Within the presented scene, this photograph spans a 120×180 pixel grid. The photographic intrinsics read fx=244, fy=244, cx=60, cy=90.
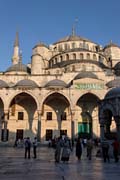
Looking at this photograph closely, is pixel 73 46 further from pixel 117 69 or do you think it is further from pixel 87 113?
pixel 87 113

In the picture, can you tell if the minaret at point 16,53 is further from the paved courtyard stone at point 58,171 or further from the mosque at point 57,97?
the paved courtyard stone at point 58,171

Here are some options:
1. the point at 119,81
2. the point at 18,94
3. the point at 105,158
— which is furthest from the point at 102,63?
the point at 105,158

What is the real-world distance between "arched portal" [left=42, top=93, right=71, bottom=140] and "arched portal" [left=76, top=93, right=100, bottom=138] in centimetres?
134

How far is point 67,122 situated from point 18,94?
22.5 ft

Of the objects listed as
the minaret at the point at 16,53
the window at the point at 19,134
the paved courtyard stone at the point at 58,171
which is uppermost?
the minaret at the point at 16,53

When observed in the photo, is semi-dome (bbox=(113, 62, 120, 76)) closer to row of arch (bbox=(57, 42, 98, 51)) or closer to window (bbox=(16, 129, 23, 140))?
row of arch (bbox=(57, 42, 98, 51))

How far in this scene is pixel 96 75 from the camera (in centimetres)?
3131

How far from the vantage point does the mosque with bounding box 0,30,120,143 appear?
27.3 m

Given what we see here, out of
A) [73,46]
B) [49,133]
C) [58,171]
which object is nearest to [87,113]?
[49,133]

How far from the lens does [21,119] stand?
2967 cm

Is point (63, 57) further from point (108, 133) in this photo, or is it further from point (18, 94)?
point (108, 133)

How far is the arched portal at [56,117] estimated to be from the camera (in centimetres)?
2952

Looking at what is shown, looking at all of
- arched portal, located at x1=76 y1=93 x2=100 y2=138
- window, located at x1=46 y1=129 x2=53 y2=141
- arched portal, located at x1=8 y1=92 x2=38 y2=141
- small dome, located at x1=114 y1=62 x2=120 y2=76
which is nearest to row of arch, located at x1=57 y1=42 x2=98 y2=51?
small dome, located at x1=114 y1=62 x2=120 y2=76

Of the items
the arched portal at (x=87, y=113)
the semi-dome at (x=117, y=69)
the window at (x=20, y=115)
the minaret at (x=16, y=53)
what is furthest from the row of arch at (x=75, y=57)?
the window at (x=20, y=115)
